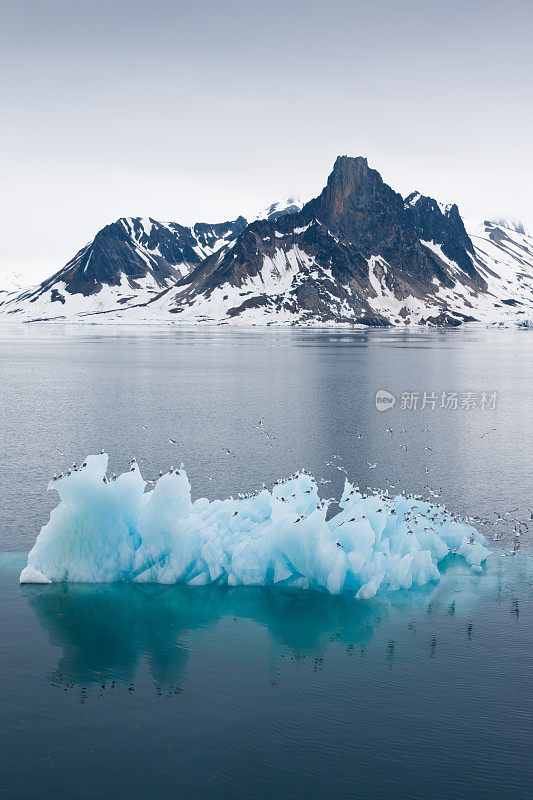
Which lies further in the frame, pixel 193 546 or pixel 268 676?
pixel 193 546

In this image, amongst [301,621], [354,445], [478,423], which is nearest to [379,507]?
[301,621]

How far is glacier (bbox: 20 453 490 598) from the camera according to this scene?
78.0 ft

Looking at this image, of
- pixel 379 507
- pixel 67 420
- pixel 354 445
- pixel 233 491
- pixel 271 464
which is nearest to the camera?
pixel 379 507

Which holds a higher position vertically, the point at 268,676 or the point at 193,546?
the point at 193,546

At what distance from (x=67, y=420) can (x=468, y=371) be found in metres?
63.9

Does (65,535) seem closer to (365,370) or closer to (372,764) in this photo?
(372,764)

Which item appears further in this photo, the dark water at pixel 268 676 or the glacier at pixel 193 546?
the glacier at pixel 193 546

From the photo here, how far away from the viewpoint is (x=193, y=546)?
2456 cm

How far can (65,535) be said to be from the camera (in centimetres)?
2438

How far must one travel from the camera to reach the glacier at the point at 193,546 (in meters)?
23.8

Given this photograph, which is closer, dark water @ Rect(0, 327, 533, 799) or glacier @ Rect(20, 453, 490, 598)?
dark water @ Rect(0, 327, 533, 799)

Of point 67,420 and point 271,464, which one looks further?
point 67,420

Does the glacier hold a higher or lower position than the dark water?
higher

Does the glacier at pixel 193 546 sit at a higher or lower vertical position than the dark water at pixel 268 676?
higher
